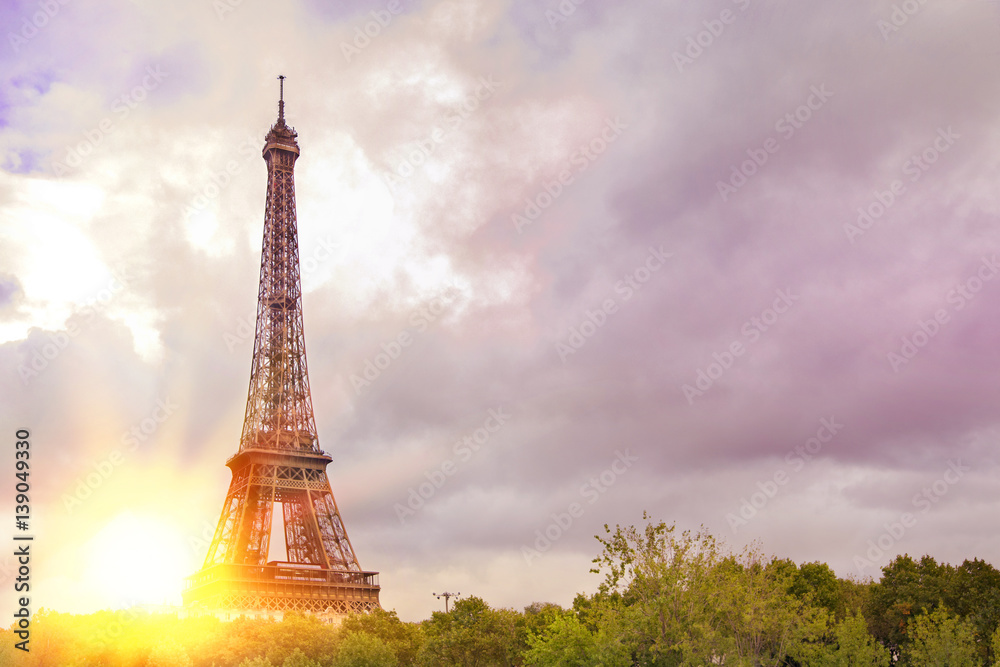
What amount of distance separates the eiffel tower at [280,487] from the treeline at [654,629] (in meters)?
12.4

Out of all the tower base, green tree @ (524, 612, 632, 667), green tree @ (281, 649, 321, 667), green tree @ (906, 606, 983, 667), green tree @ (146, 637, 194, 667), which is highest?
the tower base

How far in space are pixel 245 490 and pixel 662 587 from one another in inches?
2646

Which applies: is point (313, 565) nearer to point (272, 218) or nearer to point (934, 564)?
point (272, 218)

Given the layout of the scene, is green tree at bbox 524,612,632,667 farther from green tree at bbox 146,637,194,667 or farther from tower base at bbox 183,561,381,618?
tower base at bbox 183,561,381,618

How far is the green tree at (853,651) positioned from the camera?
55.4m

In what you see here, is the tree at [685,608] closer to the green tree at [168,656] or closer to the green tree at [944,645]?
the green tree at [944,645]

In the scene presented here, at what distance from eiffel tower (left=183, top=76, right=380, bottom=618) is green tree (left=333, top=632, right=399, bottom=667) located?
23741mm

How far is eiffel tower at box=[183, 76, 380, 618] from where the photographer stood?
9475 cm

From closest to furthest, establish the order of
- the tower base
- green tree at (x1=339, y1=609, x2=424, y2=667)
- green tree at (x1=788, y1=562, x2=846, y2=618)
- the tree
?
the tree < green tree at (x1=788, y1=562, x2=846, y2=618) < green tree at (x1=339, y1=609, x2=424, y2=667) < the tower base

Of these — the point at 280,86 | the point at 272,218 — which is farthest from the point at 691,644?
the point at 280,86

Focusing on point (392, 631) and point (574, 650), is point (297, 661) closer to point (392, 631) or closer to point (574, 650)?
Result: point (392, 631)

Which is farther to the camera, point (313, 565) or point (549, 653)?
point (313, 565)

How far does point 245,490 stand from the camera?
10094 centimetres

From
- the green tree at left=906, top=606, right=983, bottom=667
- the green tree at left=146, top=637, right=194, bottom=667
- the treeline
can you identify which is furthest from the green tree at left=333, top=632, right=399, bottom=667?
the green tree at left=906, top=606, right=983, bottom=667
